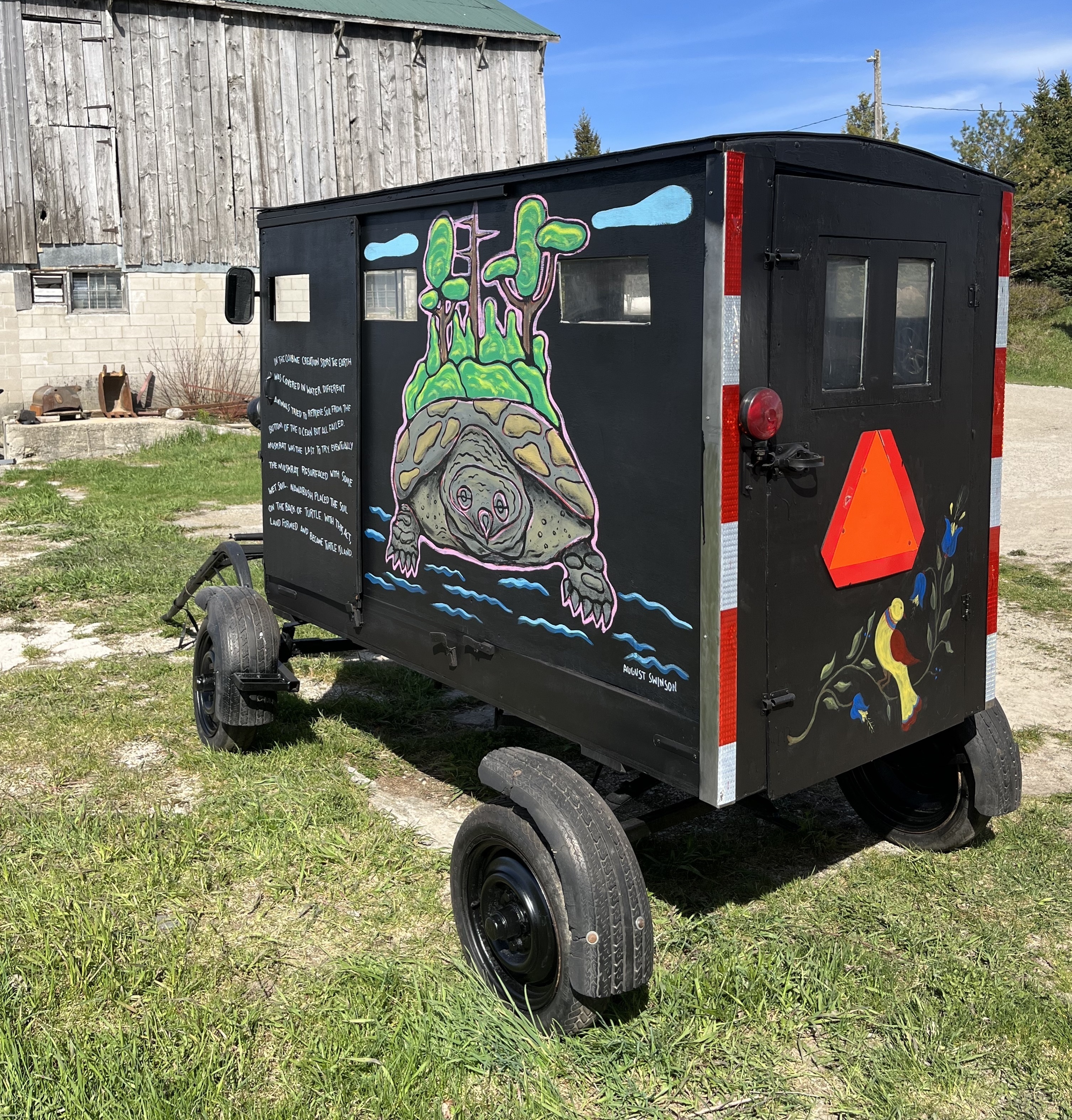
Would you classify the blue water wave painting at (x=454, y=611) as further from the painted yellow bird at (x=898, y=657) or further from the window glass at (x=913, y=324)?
the window glass at (x=913, y=324)

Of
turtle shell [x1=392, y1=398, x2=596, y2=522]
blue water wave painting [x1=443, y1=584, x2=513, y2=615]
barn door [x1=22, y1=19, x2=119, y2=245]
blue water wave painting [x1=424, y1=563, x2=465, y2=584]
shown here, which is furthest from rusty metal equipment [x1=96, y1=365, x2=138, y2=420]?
blue water wave painting [x1=443, y1=584, x2=513, y2=615]

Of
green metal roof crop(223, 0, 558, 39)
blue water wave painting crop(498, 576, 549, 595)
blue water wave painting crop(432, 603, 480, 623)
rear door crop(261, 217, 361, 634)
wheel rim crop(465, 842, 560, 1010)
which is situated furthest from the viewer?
green metal roof crop(223, 0, 558, 39)

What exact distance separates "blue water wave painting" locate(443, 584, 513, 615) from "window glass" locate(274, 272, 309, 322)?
5.79ft

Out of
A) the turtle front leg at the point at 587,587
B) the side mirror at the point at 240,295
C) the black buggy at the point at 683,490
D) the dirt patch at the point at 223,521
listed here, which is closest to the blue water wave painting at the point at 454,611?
the black buggy at the point at 683,490

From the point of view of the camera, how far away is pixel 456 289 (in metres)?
4.42

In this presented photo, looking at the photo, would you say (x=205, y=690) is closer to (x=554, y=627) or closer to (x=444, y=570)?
(x=444, y=570)

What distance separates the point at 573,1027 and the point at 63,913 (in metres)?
2.01

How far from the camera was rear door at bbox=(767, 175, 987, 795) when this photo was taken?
3.55m

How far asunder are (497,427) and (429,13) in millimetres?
22043

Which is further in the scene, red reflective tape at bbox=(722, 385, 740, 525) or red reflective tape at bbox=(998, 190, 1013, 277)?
red reflective tape at bbox=(998, 190, 1013, 277)

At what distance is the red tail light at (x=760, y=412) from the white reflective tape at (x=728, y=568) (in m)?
0.28

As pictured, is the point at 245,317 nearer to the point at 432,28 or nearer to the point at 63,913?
the point at 63,913

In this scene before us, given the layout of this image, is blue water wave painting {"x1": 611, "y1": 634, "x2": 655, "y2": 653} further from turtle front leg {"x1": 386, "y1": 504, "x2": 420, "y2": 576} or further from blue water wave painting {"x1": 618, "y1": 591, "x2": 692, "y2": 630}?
turtle front leg {"x1": 386, "y1": 504, "x2": 420, "y2": 576}

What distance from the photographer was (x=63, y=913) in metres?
4.30
